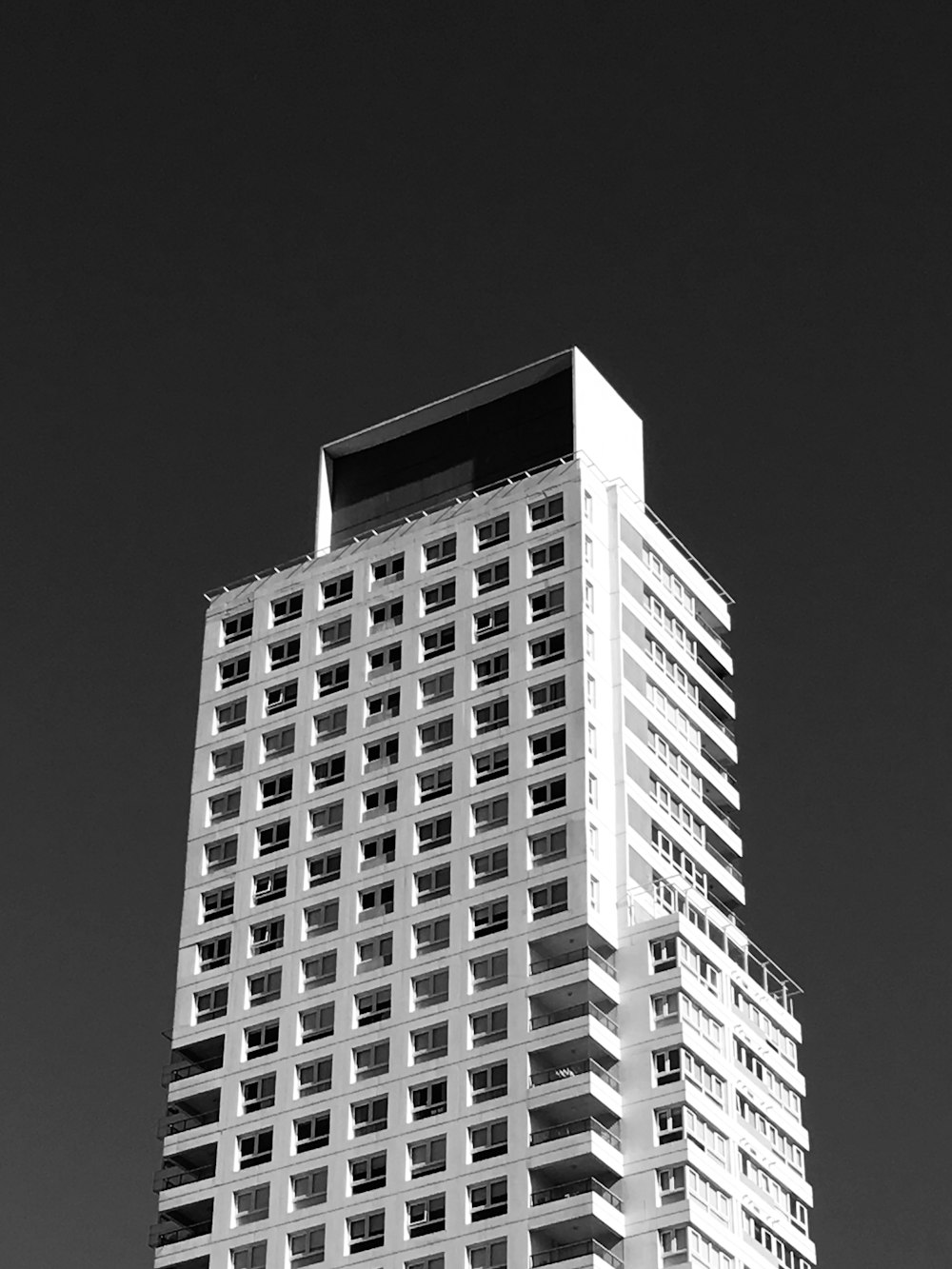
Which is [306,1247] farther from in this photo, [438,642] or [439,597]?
[439,597]

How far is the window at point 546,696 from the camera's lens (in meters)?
125

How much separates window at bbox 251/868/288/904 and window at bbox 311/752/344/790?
4.70 meters

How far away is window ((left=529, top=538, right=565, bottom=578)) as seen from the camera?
12962 cm

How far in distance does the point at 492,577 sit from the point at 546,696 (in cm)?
850

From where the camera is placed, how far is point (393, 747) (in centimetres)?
12925

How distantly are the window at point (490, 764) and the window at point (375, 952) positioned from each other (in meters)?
8.48

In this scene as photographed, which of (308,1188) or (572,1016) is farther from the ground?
(572,1016)

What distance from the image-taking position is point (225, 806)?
133375 mm

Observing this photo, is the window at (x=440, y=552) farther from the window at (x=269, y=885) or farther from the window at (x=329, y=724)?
the window at (x=269, y=885)

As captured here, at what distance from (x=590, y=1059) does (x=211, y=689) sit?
33042 mm

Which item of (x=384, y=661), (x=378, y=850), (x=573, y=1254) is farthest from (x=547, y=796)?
(x=573, y=1254)

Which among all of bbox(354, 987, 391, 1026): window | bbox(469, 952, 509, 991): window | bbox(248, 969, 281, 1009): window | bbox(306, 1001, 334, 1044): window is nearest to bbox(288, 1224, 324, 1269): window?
bbox(306, 1001, 334, 1044): window

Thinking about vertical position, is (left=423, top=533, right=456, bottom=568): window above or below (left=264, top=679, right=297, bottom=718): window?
above

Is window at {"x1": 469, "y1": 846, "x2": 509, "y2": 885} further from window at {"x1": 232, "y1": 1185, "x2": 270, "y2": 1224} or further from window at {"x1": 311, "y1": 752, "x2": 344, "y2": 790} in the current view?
window at {"x1": 232, "y1": 1185, "x2": 270, "y2": 1224}
